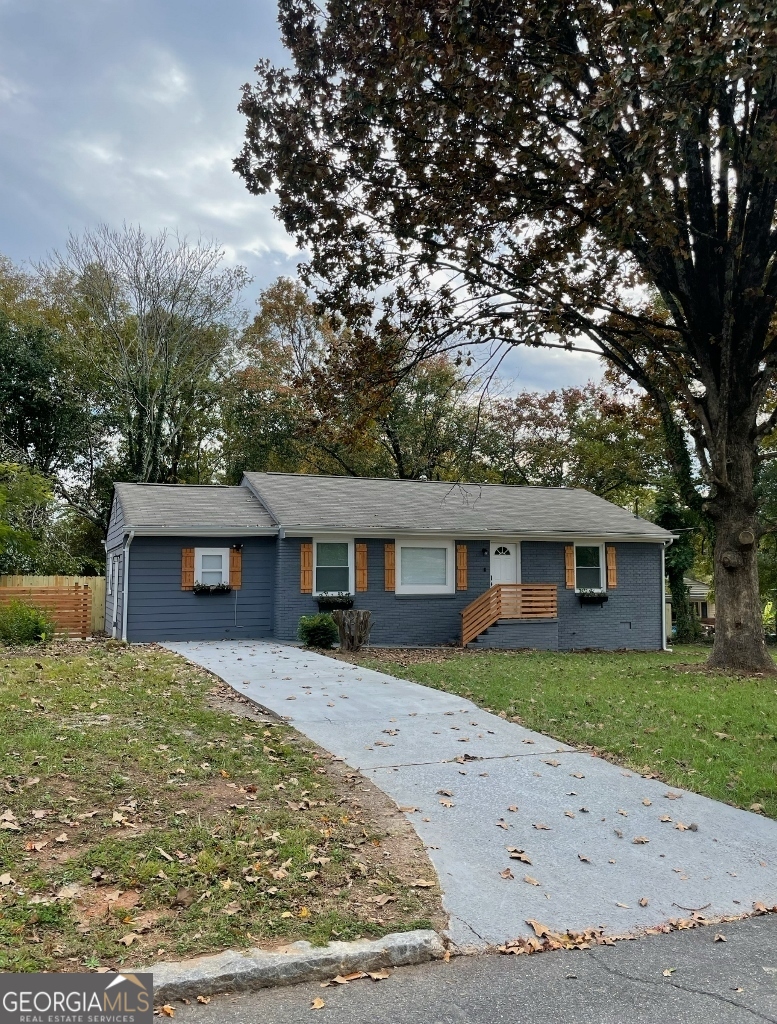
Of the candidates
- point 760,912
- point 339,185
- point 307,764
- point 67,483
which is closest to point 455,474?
point 67,483

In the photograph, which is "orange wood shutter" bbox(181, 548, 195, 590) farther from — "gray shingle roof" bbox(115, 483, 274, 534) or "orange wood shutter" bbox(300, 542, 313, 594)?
"orange wood shutter" bbox(300, 542, 313, 594)

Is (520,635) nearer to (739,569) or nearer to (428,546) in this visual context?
(428,546)

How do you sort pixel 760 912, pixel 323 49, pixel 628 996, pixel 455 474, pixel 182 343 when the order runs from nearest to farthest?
pixel 628 996, pixel 760 912, pixel 323 49, pixel 182 343, pixel 455 474

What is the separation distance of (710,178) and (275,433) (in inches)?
784

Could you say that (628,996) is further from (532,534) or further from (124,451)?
(124,451)

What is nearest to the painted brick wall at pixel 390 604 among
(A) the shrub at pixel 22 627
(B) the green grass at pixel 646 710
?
(B) the green grass at pixel 646 710

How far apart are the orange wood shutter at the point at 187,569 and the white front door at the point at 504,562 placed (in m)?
7.53

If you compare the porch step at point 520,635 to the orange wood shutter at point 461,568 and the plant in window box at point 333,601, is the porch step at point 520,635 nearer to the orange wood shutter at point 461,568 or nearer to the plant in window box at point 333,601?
the orange wood shutter at point 461,568

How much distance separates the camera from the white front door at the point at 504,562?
18.9 metres

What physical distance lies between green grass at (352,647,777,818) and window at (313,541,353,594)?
3.63 metres

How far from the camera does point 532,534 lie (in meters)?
18.7

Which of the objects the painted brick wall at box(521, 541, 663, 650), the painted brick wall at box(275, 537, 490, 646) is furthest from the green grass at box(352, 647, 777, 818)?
the painted brick wall at box(521, 541, 663, 650)

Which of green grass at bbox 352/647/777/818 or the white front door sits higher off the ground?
the white front door

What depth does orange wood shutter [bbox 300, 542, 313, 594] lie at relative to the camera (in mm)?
16766
